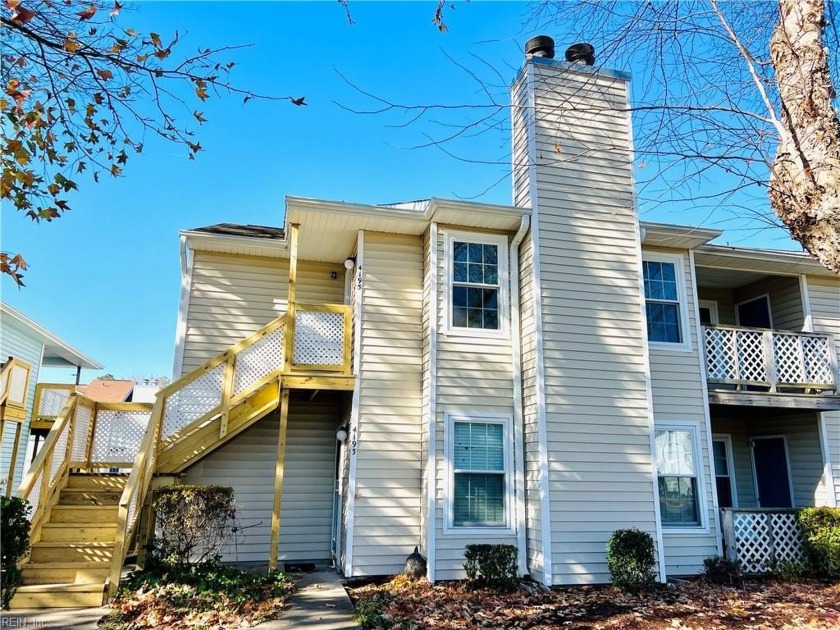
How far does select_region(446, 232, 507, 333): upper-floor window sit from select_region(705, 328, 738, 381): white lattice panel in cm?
400

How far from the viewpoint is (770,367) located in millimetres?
10422

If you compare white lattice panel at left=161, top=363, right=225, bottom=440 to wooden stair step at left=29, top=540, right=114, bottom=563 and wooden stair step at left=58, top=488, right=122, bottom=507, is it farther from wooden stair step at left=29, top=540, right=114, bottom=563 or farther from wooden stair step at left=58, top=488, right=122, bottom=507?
wooden stair step at left=29, top=540, right=114, bottom=563

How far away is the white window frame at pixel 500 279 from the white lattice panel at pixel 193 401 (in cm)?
364

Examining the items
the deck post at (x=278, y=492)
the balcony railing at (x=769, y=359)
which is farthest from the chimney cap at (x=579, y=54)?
the deck post at (x=278, y=492)

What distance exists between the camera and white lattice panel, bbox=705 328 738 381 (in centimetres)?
1022

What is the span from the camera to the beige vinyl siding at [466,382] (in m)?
8.34

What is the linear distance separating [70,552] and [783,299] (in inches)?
519

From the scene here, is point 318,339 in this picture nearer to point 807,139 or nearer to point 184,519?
point 184,519

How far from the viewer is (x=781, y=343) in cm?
1062

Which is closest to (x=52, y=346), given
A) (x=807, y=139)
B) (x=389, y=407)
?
(x=389, y=407)

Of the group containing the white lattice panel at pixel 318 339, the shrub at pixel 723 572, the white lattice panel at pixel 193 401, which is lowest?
the shrub at pixel 723 572

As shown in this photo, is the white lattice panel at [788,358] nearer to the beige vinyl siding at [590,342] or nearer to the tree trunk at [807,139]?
the beige vinyl siding at [590,342]

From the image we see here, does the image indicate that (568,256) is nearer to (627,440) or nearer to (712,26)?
(627,440)

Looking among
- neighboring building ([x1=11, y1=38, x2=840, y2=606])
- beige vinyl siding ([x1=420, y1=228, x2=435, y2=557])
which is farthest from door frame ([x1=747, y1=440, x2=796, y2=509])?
beige vinyl siding ([x1=420, y1=228, x2=435, y2=557])
